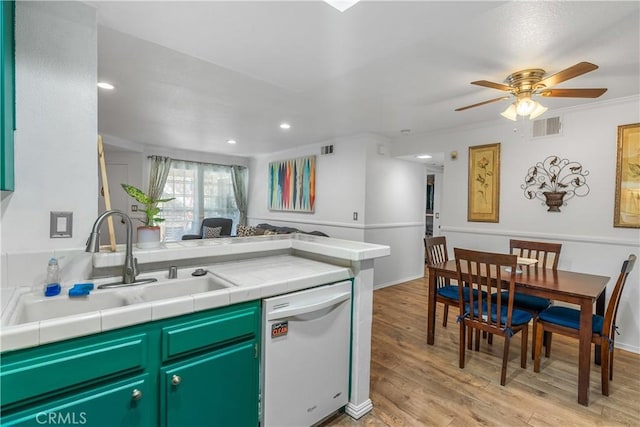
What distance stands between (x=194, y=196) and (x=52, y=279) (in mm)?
5325

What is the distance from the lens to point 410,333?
313 cm

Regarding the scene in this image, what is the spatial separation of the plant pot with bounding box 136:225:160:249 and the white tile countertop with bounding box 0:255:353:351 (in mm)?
185

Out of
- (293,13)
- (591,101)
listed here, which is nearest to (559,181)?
(591,101)

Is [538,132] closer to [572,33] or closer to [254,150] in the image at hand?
[572,33]

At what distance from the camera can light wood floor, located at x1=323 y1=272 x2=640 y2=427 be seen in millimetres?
1891

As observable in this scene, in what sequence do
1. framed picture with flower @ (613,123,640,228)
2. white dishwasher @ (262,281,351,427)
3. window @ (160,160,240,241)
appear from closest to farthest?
white dishwasher @ (262,281,351,427), framed picture with flower @ (613,123,640,228), window @ (160,160,240,241)

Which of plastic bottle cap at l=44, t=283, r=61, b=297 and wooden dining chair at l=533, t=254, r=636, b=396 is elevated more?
plastic bottle cap at l=44, t=283, r=61, b=297

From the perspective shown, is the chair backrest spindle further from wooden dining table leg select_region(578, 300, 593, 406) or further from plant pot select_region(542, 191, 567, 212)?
wooden dining table leg select_region(578, 300, 593, 406)

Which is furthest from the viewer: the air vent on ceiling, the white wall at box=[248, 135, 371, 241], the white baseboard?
the white wall at box=[248, 135, 371, 241]

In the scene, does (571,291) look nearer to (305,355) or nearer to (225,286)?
(305,355)

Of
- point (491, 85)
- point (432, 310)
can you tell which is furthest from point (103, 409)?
point (491, 85)

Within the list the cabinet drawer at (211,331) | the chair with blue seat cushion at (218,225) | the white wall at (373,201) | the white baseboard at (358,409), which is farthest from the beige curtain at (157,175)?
the white baseboard at (358,409)

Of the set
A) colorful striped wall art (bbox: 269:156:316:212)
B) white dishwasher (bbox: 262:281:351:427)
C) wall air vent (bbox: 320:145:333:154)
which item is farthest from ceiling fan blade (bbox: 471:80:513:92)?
colorful striped wall art (bbox: 269:156:316:212)

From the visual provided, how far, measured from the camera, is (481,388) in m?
2.21
